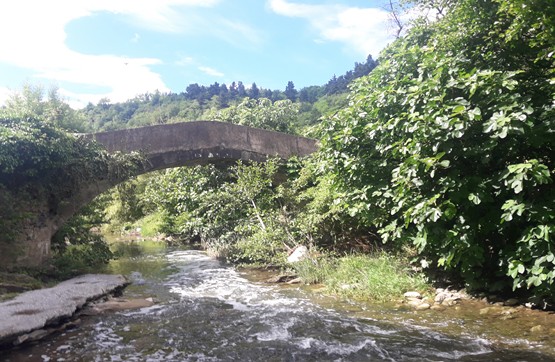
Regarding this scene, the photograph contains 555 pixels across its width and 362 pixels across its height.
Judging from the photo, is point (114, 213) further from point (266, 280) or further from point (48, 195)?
point (266, 280)

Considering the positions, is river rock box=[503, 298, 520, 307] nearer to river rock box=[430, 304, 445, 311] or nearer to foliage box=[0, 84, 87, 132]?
river rock box=[430, 304, 445, 311]

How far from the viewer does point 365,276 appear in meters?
7.70

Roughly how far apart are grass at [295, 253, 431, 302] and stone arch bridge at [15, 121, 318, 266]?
5218 millimetres

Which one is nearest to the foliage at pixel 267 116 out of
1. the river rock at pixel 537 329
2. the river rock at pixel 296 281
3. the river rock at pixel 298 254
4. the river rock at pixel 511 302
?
the river rock at pixel 298 254

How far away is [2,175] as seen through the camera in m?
8.40

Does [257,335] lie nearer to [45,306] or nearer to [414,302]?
[414,302]

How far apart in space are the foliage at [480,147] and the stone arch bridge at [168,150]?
258 inches

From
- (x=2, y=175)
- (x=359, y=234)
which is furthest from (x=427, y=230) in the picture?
(x=2, y=175)

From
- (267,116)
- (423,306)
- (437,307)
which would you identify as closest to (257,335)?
(423,306)

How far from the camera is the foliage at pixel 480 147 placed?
16.0ft

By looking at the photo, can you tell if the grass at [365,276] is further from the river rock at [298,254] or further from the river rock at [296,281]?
the river rock at [298,254]

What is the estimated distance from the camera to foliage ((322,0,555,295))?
4.87m

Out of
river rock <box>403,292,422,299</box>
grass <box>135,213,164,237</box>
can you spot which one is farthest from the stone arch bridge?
grass <box>135,213,164,237</box>

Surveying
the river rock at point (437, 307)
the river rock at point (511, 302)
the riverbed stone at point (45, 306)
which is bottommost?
the riverbed stone at point (45, 306)
